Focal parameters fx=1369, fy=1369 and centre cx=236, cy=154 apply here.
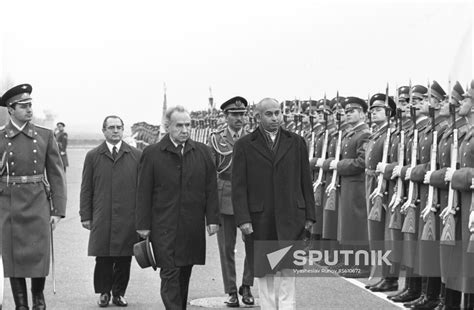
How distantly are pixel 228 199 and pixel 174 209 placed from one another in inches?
89.6

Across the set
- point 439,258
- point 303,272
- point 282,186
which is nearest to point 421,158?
point 439,258

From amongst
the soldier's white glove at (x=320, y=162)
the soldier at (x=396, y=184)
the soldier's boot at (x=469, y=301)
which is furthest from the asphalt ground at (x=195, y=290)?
the soldier's white glove at (x=320, y=162)

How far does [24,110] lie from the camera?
39.8ft

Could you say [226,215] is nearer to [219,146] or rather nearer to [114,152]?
[219,146]

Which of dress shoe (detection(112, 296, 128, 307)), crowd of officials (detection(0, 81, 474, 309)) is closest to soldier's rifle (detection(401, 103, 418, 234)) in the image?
crowd of officials (detection(0, 81, 474, 309))

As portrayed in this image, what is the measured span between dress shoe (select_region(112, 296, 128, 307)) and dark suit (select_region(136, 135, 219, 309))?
1.72m

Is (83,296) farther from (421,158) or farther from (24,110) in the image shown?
(421,158)

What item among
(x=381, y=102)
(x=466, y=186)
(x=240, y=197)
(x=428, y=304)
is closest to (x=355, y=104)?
(x=381, y=102)

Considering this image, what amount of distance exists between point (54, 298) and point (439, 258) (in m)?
3.80

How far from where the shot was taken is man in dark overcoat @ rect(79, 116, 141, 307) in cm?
1316

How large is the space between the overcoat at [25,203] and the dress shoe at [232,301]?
6.04ft

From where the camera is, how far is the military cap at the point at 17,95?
39.6 ft

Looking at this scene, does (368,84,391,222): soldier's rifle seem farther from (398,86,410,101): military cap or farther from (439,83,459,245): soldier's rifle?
(439,83,459,245): soldier's rifle

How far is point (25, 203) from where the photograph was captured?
1200 cm
